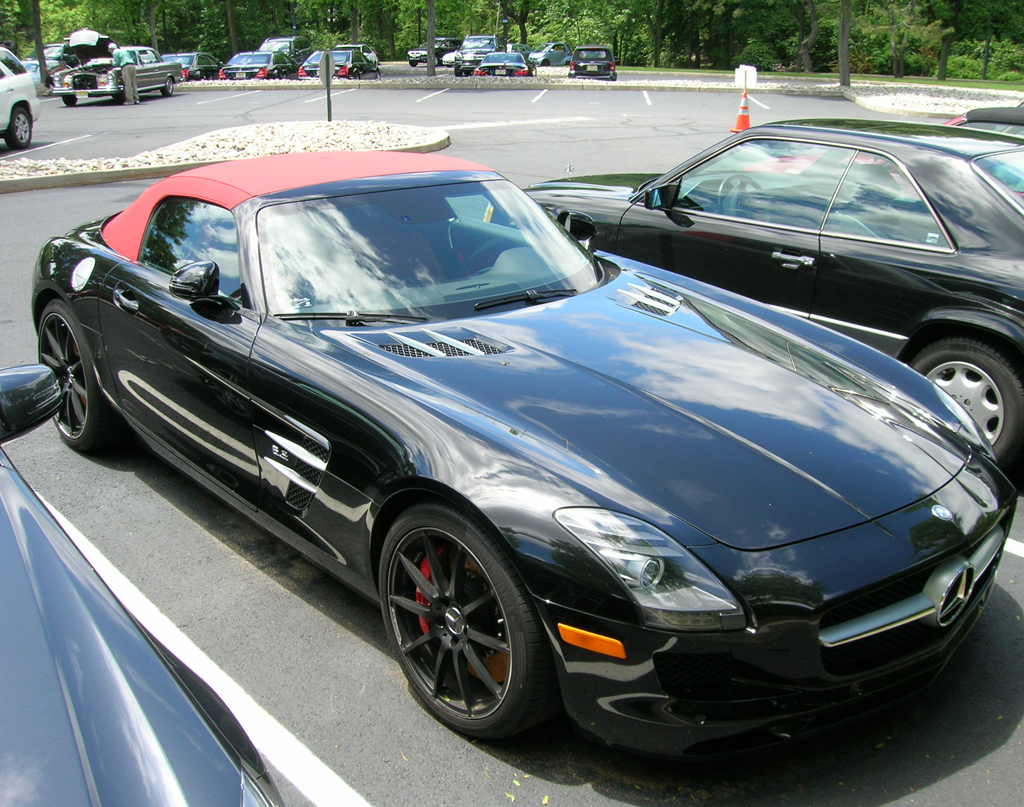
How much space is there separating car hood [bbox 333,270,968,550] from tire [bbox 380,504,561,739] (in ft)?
1.05

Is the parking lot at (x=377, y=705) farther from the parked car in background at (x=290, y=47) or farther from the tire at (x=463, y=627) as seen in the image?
the parked car in background at (x=290, y=47)

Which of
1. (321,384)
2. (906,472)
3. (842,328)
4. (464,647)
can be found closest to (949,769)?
(906,472)

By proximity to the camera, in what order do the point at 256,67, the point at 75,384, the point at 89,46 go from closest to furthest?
the point at 75,384
the point at 89,46
the point at 256,67

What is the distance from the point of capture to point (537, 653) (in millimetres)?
2447

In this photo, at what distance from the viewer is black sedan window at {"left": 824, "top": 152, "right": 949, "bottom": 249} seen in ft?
15.9

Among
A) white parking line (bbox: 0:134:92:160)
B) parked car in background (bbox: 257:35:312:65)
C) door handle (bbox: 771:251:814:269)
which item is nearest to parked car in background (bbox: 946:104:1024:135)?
door handle (bbox: 771:251:814:269)

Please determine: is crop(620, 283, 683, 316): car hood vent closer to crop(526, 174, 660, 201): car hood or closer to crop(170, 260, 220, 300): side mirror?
crop(170, 260, 220, 300): side mirror

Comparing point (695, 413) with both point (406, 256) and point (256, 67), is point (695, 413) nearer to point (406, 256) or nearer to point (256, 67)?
point (406, 256)

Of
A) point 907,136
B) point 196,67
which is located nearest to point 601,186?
point 907,136

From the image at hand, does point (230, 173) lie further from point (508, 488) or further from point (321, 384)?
point (508, 488)

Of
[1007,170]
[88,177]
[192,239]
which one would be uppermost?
[1007,170]

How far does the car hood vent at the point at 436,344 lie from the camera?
3.21m

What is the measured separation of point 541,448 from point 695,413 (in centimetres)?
55

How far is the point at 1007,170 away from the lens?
4.89 meters
